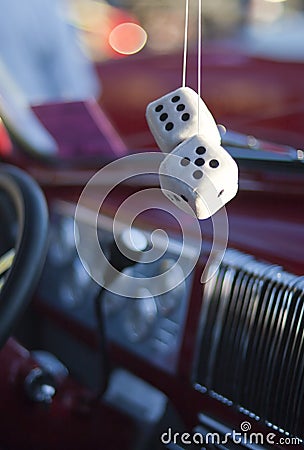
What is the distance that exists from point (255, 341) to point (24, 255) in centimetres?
35

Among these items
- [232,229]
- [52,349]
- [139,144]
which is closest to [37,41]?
[139,144]

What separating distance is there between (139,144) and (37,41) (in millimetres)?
670

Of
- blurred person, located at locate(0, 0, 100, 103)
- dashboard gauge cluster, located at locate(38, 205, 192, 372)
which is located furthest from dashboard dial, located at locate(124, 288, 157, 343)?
blurred person, located at locate(0, 0, 100, 103)

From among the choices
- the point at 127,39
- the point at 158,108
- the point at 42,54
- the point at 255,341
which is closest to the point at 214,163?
the point at 158,108

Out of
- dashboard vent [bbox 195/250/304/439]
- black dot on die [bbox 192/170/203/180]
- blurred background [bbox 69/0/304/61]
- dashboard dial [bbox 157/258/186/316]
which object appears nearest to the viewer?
black dot on die [bbox 192/170/203/180]

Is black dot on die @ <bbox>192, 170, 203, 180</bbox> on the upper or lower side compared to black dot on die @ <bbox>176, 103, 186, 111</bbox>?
lower

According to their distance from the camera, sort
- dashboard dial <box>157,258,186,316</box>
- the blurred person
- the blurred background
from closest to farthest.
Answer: dashboard dial <box>157,258,186,316</box>
the blurred person
the blurred background

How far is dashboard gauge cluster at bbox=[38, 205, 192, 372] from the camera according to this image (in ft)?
4.09

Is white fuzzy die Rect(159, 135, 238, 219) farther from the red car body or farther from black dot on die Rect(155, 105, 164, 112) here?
the red car body

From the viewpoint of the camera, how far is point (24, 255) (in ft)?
3.53

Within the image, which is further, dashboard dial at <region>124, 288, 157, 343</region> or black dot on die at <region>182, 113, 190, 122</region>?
dashboard dial at <region>124, 288, 157, 343</region>

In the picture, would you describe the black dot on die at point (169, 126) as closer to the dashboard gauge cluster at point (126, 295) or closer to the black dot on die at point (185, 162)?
the black dot on die at point (185, 162)

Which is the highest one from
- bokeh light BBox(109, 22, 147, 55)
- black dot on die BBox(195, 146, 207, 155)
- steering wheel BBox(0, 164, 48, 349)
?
black dot on die BBox(195, 146, 207, 155)

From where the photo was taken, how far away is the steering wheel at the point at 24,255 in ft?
3.40
